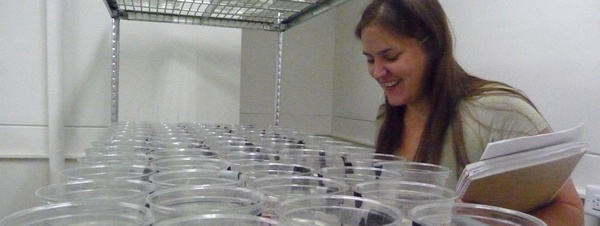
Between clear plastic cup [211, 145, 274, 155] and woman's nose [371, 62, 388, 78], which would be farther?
woman's nose [371, 62, 388, 78]

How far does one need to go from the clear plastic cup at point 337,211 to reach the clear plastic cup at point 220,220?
0.02 m

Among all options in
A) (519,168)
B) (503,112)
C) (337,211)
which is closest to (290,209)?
(337,211)

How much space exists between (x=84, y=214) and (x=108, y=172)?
18 centimetres

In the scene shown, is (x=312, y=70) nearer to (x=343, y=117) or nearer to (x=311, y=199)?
(x=343, y=117)

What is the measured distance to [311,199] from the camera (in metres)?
0.44

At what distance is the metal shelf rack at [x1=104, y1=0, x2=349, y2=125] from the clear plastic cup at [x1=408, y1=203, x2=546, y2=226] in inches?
33.2

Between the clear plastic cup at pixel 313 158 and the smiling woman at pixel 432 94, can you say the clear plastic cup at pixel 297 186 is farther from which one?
the smiling woman at pixel 432 94

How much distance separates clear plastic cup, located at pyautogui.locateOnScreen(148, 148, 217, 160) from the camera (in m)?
0.70

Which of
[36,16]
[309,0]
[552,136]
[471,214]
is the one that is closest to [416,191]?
[471,214]

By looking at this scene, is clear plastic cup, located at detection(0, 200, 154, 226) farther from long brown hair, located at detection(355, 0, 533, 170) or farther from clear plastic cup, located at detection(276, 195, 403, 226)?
long brown hair, located at detection(355, 0, 533, 170)

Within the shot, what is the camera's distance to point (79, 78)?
1549 mm

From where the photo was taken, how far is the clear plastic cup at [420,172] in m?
0.59

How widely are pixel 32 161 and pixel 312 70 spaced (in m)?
1.37

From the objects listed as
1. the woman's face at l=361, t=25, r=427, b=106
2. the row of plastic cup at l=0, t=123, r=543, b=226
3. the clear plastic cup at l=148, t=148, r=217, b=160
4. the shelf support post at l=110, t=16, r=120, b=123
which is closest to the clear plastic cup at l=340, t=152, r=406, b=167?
the row of plastic cup at l=0, t=123, r=543, b=226
